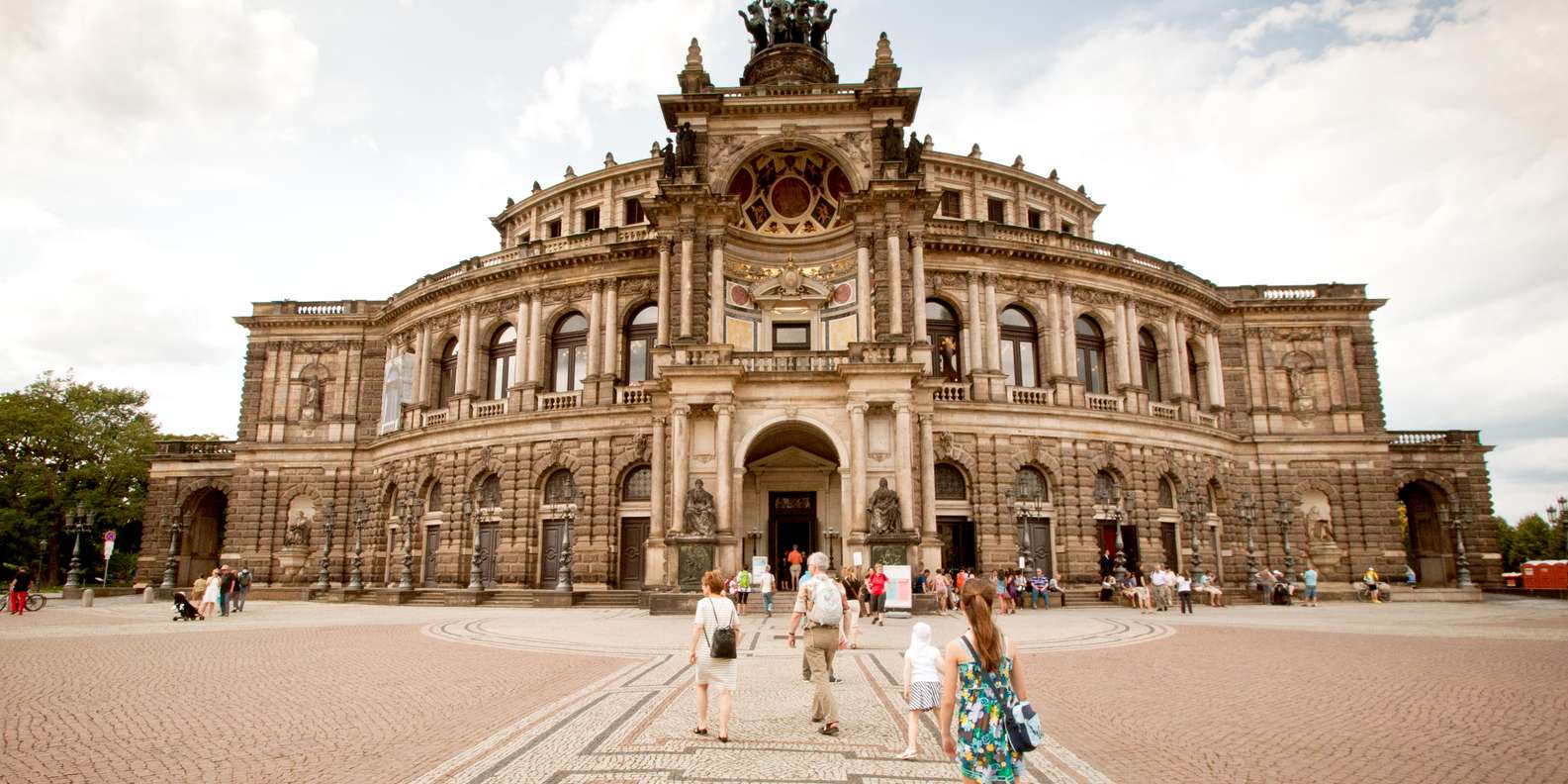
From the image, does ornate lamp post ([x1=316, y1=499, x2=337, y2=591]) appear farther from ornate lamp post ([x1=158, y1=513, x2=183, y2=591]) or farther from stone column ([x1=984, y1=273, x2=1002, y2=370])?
stone column ([x1=984, y1=273, x2=1002, y2=370])

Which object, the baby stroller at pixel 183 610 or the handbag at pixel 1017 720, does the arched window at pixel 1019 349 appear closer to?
the baby stroller at pixel 183 610

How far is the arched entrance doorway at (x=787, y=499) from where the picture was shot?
3312cm

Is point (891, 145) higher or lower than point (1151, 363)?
higher

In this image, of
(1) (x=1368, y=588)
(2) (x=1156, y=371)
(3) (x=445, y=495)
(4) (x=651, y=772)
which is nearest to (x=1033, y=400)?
(2) (x=1156, y=371)

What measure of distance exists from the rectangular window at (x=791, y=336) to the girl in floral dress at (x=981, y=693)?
95.8ft

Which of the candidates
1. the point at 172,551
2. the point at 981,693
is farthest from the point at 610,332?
the point at 981,693

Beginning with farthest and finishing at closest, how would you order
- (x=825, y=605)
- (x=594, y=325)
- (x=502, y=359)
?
(x=502, y=359), (x=594, y=325), (x=825, y=605)

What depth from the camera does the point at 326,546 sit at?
3897 cm

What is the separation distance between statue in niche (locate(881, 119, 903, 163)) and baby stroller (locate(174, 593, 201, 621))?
26.6 meters

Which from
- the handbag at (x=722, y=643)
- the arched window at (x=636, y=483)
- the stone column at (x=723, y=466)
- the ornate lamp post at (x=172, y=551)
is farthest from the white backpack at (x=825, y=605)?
the ornate lamp post at (x=172, y=551)

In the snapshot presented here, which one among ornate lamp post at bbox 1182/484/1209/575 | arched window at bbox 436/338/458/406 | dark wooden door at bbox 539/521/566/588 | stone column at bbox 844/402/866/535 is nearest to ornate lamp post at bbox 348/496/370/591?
arched window at bbox 436/338/458/406

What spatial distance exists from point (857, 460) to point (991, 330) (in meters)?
11.0

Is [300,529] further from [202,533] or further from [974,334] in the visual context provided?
[974,334]

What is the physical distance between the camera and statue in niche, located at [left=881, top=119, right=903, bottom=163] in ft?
106
